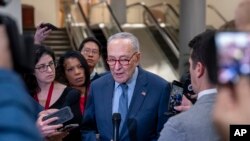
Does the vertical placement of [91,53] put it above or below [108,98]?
above

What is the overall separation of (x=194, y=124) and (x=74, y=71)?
2176mm

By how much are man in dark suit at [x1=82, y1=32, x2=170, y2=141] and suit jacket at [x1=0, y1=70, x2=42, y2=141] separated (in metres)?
1.69

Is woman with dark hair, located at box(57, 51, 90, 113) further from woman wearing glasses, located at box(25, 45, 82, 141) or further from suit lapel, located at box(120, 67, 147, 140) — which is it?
suit lapel, located at box(120, 67, 147, 140)

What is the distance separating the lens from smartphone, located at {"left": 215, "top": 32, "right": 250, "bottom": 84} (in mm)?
603

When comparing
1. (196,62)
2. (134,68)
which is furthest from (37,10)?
(196,62)

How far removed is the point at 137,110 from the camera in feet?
7.77

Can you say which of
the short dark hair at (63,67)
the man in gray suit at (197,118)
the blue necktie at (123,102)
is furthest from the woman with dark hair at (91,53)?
the man in gray suit at (197,118)

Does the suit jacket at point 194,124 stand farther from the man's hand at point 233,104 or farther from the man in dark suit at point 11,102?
the man in dark suit at point 11,102

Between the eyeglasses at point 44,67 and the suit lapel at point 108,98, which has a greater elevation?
the eyeglasses at point 44,67

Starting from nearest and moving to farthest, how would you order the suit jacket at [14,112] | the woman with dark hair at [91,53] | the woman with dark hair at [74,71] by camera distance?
1. the suit jacket at [14,112]
2. the woman with dark hair at [74,71]
3. the woman with dark hair at [91,53]

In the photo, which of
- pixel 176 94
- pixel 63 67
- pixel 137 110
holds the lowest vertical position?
pixel 137 110

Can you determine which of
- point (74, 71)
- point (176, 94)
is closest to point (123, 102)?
point (176, 94)

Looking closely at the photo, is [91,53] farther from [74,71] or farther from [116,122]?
[116,122]

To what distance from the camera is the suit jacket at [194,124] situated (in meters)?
1.42
